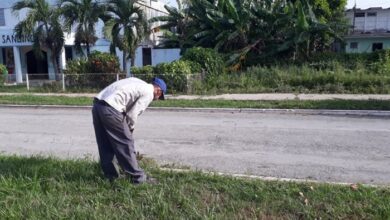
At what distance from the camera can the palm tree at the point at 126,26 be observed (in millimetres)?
20062

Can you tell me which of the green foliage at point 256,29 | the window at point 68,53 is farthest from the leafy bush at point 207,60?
the window at point 68,53

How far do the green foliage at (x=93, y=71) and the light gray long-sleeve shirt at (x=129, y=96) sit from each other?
1341cm

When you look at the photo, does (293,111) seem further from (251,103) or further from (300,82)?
(300,82)

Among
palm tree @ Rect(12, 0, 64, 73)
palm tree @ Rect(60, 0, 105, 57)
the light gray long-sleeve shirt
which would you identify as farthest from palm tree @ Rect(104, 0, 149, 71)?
the light gray long-sleeve shirt

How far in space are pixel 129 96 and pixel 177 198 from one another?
129 centimetres

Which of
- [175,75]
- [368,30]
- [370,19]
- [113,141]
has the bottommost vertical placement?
[113,141]

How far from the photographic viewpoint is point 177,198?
4320mm

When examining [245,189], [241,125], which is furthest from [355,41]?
[245,189]

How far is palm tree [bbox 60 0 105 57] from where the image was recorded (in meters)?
19.8

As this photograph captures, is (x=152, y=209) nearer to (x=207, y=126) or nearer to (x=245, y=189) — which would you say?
(x=245, y=189)

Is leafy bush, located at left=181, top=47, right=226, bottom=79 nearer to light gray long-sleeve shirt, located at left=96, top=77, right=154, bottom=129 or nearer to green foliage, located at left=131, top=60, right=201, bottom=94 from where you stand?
green foliage, located at left=131, top=60, right=201, bottom=94

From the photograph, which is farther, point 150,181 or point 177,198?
point 150,181

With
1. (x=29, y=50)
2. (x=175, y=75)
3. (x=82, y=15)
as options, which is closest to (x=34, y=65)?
(x=29, y=50)

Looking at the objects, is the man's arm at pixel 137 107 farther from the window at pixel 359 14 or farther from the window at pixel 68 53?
the window at pixel 359 14
